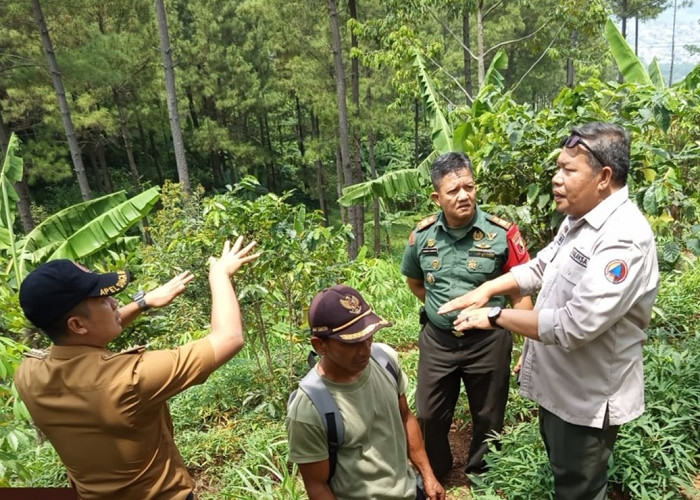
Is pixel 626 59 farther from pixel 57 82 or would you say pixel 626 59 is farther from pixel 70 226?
pixel 57 82

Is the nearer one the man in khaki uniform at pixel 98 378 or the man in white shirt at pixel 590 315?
the man in khaki uniform at pixel 98 378

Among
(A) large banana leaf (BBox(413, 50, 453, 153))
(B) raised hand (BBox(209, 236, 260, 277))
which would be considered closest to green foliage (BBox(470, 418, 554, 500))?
(B) raised hand (BBox(209, 236, 260, 277))

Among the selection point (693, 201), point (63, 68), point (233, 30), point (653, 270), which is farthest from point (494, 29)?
point (653, 270)

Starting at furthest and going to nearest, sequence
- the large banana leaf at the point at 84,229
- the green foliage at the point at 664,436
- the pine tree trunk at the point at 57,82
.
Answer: the pine tree trunk at the point at 57,82 → the large banana leaf at the point at 84,229 → the green foliage at the point at 664,436

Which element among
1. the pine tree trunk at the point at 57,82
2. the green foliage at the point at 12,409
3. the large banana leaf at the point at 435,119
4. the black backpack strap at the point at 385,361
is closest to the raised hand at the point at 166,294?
the green foliage at the point at 12,409

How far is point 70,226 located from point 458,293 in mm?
4743

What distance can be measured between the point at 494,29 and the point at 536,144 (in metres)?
14.3

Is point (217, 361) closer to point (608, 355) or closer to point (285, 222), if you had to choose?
point (608, 355)

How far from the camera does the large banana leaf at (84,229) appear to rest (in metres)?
4.83

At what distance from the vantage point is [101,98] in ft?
47.4

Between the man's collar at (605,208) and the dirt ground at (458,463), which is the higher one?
the man's collar at (605,208)

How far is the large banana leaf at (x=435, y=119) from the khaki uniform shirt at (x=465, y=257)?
2914 mm

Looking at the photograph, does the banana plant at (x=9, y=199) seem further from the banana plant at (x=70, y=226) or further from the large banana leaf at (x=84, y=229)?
the large banana leaf at (x=84, y=229)

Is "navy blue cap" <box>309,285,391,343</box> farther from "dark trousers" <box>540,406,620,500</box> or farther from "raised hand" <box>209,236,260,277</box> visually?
"dark trousers" <box>540,406,620,500</box>
